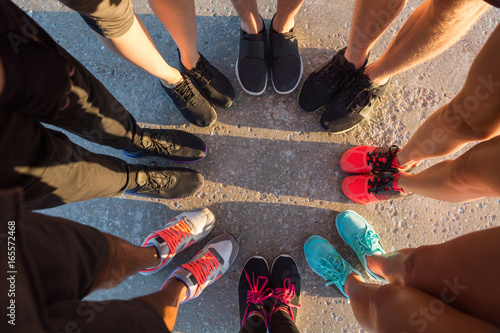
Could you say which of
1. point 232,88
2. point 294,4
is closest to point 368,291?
point 232,88

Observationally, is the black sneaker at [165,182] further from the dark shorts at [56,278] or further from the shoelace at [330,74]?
the shoelace at [330,74]

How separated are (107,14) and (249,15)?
0.86m

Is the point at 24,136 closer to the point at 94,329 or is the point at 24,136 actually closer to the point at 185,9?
the point at 94,329

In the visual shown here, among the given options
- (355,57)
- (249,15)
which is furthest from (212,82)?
(355,57)

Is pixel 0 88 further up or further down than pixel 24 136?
further up

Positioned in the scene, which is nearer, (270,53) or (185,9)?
(185,9)

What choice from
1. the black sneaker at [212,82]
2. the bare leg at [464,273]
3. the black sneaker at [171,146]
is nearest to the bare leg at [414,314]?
the bare leg at [464,273]

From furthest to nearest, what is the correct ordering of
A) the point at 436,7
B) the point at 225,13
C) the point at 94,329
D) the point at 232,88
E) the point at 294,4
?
the point at 225,13
the point at 232,88
the point at 294,4
the point at 436,7
the point at 94,329

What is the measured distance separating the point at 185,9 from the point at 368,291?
1.59 m

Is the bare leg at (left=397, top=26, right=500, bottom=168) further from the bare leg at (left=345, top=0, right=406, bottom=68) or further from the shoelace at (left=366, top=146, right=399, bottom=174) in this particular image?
the bare leg at (left=345, top=0, right=406, bottom=68)

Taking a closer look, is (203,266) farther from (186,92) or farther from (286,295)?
(186,92)

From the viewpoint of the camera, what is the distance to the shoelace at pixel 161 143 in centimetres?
148

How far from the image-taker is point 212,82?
1.65m

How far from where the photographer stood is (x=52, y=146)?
0.87 m
